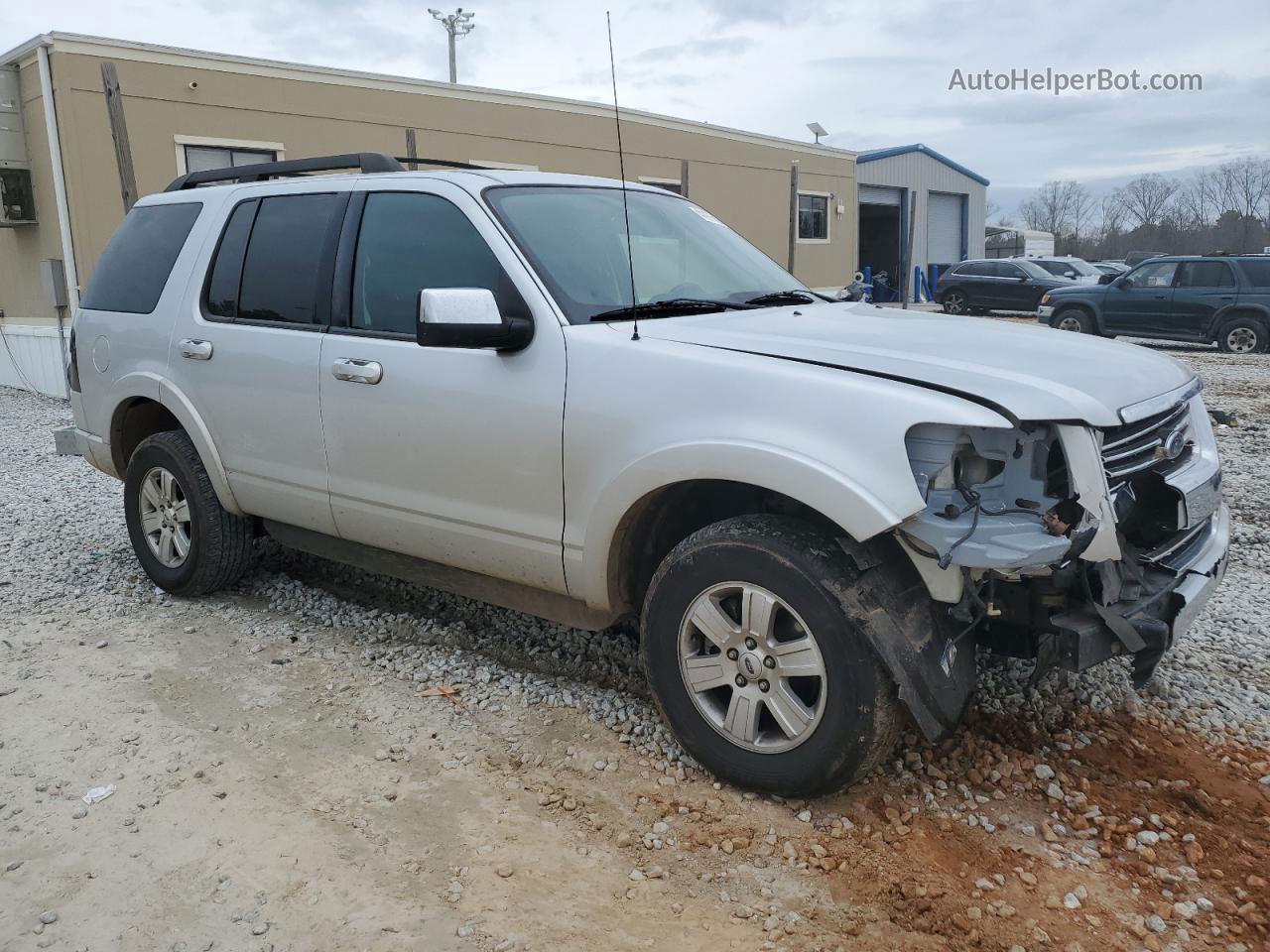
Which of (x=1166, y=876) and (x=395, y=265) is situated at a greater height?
(x=395, y=265)

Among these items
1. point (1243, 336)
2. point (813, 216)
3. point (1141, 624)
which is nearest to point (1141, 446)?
point (1141, 624)

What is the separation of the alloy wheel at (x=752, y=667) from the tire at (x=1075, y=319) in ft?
54.0

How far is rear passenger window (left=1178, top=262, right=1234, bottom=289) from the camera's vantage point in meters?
16.5

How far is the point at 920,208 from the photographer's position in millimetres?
35062

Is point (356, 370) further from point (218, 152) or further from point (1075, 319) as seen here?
point (1075, 319)

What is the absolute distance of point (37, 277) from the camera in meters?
13.6

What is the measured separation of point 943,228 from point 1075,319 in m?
20.0

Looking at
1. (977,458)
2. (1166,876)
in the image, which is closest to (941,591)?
(977,458)

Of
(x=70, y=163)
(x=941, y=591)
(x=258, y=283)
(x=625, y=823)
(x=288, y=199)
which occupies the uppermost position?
(x=70, y=163)

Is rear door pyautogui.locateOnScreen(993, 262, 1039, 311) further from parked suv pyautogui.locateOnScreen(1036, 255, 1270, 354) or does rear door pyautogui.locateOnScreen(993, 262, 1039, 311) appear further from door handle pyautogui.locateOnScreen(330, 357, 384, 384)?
door handle pyautogui.locateOnScreen(330, 357, 384, 384)

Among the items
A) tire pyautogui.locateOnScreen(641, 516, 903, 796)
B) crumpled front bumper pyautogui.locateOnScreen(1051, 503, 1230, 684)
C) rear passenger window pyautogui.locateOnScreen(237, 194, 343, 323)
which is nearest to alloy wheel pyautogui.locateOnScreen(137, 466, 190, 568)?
rear passenger window pyautogui.locateOnScreen(237, 194, 343, 323)

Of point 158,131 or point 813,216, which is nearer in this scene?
point 158,131

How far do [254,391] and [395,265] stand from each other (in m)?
0.93

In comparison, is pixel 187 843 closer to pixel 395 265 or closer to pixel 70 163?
pixel 395 265
